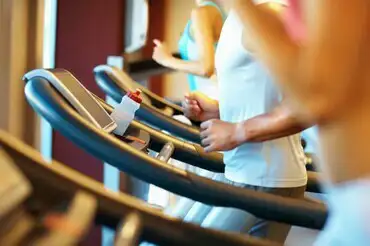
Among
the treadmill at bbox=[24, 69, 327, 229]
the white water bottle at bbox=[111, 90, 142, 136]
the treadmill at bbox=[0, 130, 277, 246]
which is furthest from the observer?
the white water bottle at bbox=[111, 90, 142, 136]

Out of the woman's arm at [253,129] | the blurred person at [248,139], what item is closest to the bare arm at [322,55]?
the woman's arm at [253,129]

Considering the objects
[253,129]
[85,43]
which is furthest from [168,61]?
[253,129]

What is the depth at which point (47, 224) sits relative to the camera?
69 centimetres

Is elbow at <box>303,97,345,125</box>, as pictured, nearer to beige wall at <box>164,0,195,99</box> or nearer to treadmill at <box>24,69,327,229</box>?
treadmill at <box>24,69,327,229</box>

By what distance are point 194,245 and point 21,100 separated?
2095 millimetres

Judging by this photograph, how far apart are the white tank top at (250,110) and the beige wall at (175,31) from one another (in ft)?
14.6

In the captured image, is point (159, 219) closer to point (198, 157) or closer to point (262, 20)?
point (262, 20)

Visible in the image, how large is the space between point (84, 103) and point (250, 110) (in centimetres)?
43

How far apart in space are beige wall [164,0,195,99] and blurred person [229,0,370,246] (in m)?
5.29

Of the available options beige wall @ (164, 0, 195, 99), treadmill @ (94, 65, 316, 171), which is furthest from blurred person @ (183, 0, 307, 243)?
beige wall @ (164, 0, 195, 99)

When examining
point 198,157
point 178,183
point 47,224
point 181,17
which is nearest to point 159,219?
point 47,224

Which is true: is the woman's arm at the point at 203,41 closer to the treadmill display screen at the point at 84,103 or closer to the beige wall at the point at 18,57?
A: the beige wall at the point at 18,57

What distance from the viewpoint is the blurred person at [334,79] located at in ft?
2.65

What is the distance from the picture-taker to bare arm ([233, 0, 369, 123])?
2.64 feet
